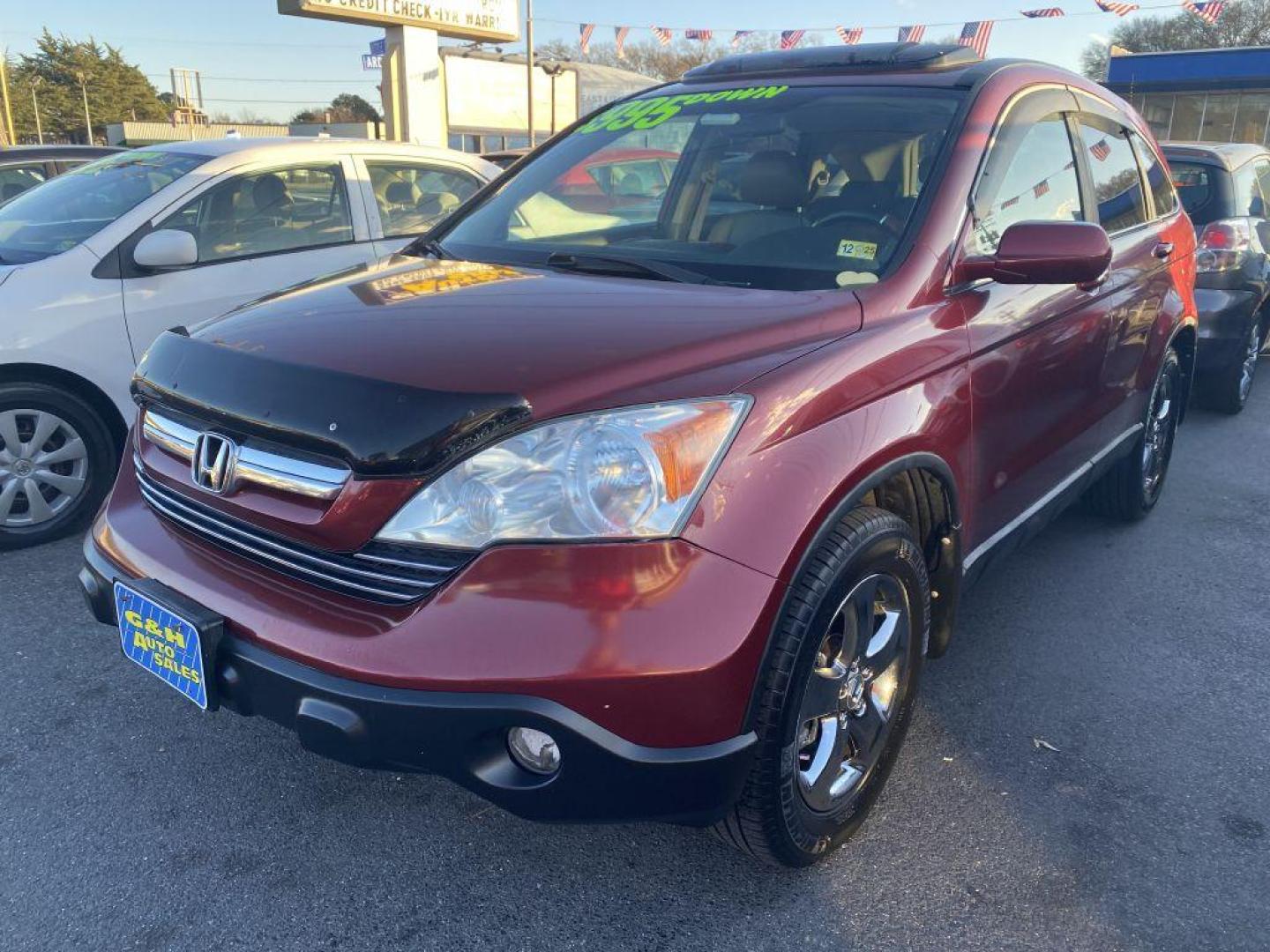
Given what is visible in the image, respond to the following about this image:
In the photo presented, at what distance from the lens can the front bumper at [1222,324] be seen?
5840 mm

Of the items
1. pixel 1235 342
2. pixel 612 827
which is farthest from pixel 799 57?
pixel 1235 342

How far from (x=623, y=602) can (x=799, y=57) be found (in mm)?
2151

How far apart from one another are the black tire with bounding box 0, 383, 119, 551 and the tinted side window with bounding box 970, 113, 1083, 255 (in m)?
3.41

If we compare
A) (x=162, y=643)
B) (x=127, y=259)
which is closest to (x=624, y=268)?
(x=162, y=643)

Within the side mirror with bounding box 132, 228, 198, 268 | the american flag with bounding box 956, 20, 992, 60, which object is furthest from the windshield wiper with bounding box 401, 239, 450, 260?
the american flag with bounding box 956, 20, 992, 60

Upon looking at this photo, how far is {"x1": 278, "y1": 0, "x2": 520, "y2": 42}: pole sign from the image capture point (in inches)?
805

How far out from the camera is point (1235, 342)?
5949 millimetres

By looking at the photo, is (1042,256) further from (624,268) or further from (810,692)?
(810,692)

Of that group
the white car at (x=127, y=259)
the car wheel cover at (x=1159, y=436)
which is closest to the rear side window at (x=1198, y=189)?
the car wheel cover at (x=1159, y=436)

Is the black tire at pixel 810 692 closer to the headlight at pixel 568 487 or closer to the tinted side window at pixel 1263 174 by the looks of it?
the headlight at pixel 568 487

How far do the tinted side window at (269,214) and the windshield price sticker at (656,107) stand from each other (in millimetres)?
1919

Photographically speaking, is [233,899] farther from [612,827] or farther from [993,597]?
[993,597]

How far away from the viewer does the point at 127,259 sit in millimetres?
4113

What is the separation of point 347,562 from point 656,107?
2074 mm
